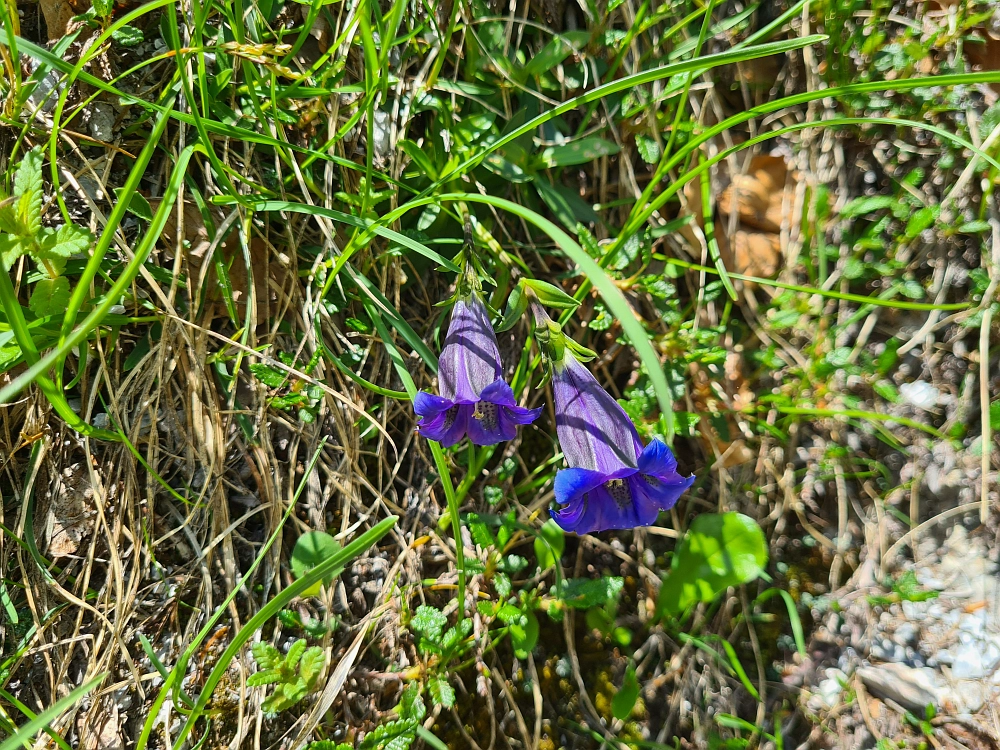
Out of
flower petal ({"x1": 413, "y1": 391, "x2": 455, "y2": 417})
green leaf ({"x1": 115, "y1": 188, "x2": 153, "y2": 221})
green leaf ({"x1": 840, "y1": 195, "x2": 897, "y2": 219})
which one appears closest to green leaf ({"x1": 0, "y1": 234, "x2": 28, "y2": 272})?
green leaf ({"x1": 115, "y1": 188, "x2": 153, "y2": 221})

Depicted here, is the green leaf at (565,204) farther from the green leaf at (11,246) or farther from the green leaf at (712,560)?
the green leaf at (11,246)

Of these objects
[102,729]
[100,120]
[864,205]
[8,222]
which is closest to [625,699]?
[102,729]

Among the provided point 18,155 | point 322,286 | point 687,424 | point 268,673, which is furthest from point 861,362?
point 18,155

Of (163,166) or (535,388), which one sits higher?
(163,166)

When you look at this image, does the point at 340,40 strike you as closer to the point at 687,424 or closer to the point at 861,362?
the point at 687,424

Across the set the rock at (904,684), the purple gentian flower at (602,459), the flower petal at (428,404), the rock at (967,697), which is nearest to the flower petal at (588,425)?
the purple gentian flower at (602,459)

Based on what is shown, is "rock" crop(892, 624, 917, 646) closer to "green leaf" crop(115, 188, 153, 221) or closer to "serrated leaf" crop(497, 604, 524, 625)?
"serrated leaf" crop(497, 604, 524, 625)
